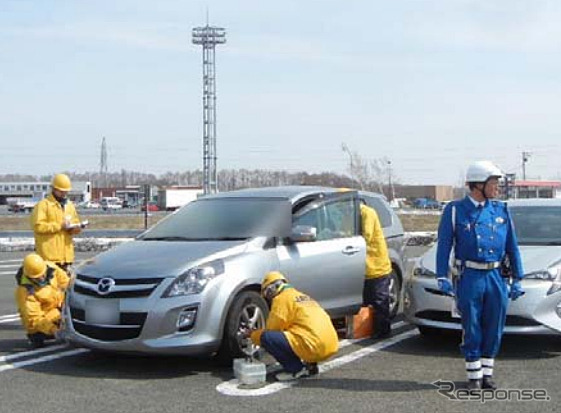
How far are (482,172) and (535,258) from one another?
207 cm

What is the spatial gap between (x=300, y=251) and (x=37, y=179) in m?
150

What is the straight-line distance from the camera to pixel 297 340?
259 inches

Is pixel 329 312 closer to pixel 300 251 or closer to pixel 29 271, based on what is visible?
pixel 300 251

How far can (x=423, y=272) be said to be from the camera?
8125 mm

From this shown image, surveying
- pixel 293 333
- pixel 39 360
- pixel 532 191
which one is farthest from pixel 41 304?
pixel 532 191

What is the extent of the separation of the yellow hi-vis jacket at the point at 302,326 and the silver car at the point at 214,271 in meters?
0.50

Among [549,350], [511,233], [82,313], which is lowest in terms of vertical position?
[549,350]

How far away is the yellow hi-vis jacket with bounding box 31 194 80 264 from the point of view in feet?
29.5

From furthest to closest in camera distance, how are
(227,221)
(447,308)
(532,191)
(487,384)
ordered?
(532,191)
(227,221)
(447,308)
(487,384)

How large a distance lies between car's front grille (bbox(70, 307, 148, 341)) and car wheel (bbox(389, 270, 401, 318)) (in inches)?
137

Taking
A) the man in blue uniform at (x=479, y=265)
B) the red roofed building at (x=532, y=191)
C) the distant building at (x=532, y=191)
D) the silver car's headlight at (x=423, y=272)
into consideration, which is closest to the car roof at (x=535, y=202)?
the silver car's headlight at (x=423, y=272)

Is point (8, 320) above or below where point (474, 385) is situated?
below

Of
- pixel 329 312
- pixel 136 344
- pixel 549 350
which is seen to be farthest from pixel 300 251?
pixel 549 350

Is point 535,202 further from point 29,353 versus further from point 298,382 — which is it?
point 29,353
